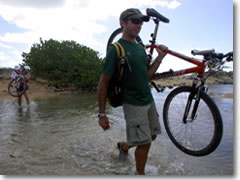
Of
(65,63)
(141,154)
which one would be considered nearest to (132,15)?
(141,154)

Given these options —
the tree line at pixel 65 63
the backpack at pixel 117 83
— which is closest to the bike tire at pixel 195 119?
the backpack at pixel 117 83

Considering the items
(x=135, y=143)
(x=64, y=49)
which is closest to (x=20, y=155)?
(x=135, y=143)

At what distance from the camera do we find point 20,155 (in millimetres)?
3326

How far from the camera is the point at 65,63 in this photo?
1416 cm

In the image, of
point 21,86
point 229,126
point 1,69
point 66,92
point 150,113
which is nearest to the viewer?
point 150,113

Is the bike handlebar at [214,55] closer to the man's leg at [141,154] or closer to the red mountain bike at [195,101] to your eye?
the red mountain bike at [195,101]

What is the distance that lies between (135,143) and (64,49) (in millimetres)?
13389

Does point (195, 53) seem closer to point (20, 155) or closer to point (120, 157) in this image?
point (120, 157)

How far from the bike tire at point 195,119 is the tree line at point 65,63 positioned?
35.2 ft

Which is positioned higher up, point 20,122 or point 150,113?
point 150,113

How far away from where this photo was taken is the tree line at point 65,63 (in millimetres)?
13734

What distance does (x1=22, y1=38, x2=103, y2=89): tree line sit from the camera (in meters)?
13.7

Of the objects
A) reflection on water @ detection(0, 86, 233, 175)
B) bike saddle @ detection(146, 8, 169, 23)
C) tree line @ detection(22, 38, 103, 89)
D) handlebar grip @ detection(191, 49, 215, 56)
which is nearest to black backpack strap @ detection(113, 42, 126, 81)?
bike saddle @ detection(146, 8, 169, 23)

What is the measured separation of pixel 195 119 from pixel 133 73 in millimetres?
1251
